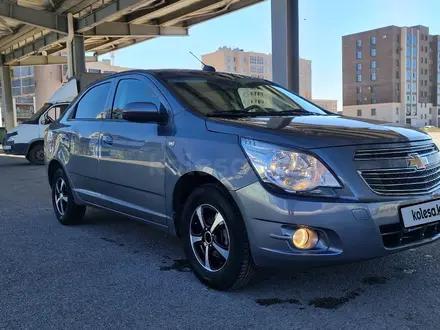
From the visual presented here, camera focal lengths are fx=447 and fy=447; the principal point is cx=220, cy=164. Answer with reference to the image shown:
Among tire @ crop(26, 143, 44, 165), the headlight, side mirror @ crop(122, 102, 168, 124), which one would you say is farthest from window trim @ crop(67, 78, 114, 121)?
tire @ crop(26, 143, 44, 165)

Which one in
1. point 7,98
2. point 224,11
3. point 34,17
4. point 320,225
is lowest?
point 320,225

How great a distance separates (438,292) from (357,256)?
87 centimetres

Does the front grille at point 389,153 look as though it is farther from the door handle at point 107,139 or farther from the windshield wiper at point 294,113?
the door handle at point 107,139

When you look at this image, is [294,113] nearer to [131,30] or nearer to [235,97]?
[235,97]

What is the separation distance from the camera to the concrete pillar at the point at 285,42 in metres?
11.8

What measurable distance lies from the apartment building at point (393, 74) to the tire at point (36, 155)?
9259 cm

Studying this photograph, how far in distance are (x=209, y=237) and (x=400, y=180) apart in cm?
139

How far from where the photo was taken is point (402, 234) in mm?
2881

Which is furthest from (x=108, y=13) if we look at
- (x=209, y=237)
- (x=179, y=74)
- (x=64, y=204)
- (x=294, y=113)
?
(x=209, y=237)

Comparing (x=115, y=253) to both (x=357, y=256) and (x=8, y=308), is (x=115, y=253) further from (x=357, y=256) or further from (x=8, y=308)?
(x=357, y=256)

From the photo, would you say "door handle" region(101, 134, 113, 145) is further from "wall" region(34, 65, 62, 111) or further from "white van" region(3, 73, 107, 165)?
"wall" region(34, 65, 62, 111)

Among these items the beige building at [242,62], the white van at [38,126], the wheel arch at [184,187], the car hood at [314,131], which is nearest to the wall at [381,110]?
the beige building at [242,62]

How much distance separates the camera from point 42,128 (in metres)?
13.7

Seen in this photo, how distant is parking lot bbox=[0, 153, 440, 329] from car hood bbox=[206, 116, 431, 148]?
1089mm
